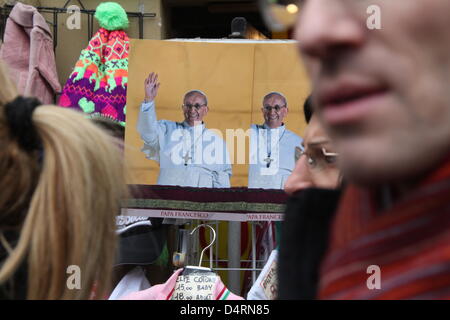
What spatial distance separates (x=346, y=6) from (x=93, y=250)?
1.76 feet

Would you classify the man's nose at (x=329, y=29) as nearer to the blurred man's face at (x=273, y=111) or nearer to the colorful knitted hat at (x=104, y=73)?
the blurred man's face at (x=273, y=111)

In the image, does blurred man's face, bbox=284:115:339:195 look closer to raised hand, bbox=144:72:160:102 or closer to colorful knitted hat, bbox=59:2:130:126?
raised hand, bbox=144:72:160:102

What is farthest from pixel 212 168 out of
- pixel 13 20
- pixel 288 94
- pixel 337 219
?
pixel 337 219

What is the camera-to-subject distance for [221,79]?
2.40 meters

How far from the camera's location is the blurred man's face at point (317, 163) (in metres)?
1.13

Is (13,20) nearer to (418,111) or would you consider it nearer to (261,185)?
(261,185)

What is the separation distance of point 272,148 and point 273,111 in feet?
0.50

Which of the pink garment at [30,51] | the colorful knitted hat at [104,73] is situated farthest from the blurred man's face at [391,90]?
the pink garment at [30,51]

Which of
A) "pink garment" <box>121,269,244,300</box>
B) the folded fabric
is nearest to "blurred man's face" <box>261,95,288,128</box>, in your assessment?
the folded fabric

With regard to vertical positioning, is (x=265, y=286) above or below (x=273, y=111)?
below

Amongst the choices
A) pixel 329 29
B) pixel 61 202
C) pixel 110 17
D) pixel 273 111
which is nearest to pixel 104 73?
pixel 110 17

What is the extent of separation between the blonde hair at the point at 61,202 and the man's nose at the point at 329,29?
48 centimetres

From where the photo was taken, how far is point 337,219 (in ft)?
1.58

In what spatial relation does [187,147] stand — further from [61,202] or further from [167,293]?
[61,202]
